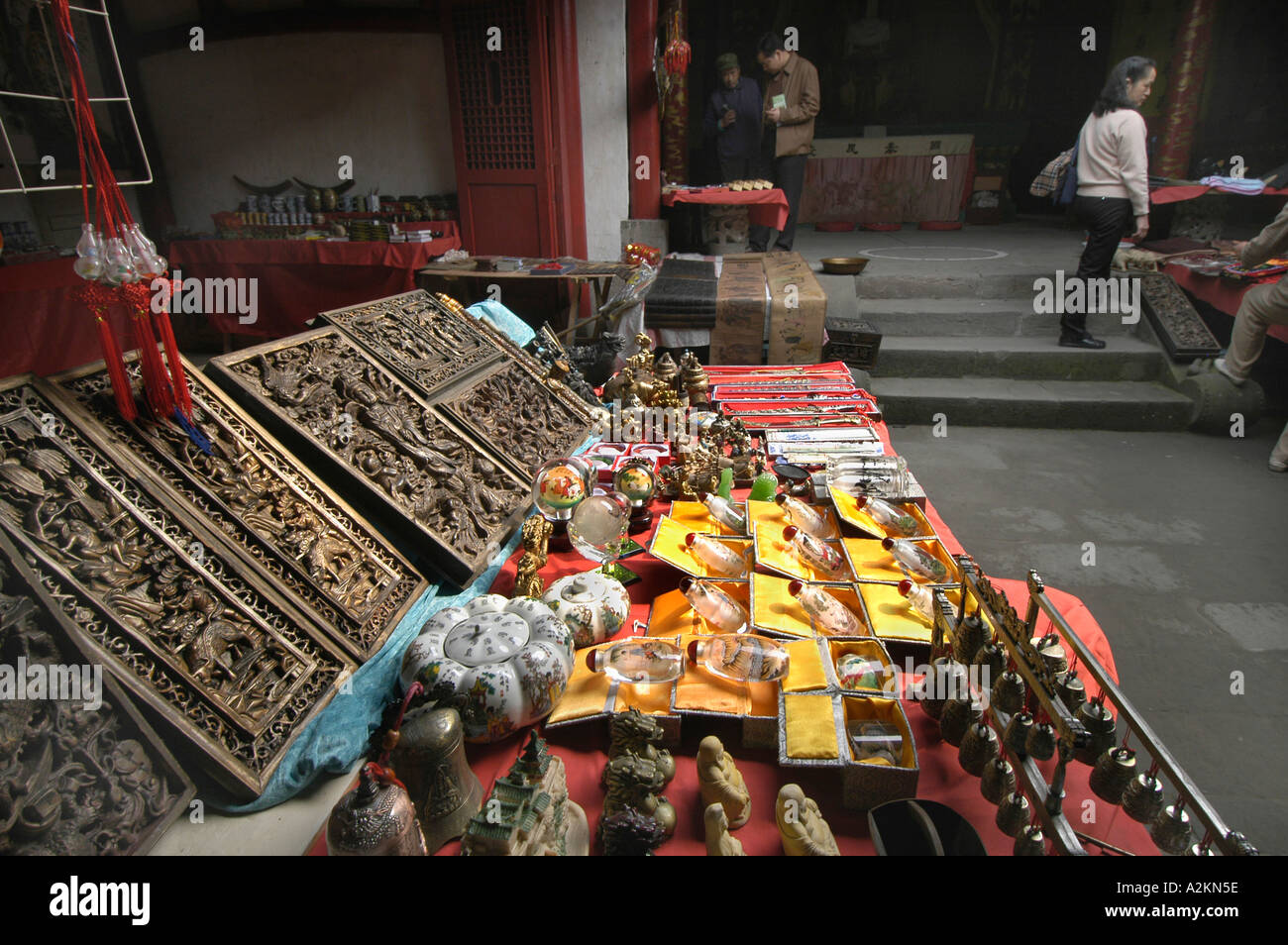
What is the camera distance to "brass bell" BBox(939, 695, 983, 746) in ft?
4.84

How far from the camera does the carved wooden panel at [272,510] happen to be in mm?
1630

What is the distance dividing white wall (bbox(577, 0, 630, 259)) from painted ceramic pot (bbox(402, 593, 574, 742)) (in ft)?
19.7

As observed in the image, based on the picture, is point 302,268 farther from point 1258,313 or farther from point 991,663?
point 1258,313

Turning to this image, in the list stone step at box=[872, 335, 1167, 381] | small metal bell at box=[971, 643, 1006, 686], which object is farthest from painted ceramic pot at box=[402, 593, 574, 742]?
stone step at box=[872, 335, 1167, 381]

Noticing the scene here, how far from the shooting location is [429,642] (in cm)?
158

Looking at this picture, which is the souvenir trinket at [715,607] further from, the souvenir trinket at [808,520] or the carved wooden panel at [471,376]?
the carved wooden panel at [471,376]

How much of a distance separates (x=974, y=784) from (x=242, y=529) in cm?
174

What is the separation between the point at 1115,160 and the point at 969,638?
16.0 feet

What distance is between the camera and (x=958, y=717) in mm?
1487

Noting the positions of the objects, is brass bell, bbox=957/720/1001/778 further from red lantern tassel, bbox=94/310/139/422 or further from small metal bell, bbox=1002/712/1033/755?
red lantern tassel, bbox=94/310/139/422

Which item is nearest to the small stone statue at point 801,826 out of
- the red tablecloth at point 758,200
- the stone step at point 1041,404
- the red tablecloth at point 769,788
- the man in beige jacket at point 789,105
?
the red tablecloth at point 769,788

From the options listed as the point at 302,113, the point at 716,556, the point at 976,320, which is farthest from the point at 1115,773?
the point at 302,113
